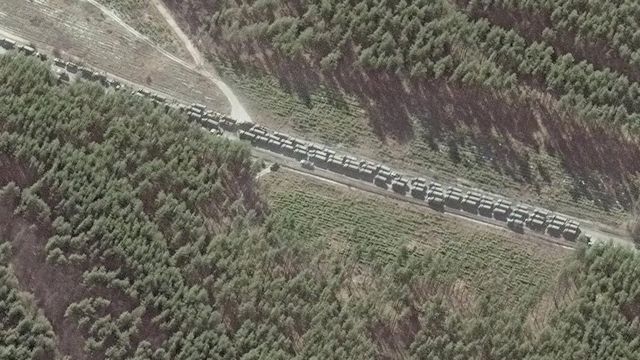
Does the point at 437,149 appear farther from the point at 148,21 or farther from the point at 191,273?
the point at 148,21

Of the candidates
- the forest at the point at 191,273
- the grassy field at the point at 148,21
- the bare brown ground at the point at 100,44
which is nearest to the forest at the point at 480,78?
the bare brown ground at the point at 100,44

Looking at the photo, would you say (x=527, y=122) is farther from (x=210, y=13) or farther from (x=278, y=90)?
(x=210, y=13)

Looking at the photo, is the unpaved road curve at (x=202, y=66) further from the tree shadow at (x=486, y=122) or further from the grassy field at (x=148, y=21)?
the tree shadow at (x=486, y=122)

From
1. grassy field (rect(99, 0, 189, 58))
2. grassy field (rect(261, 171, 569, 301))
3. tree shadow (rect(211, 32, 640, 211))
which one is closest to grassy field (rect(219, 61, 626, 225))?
tree shadow (rect(211, 32, 640, 211))

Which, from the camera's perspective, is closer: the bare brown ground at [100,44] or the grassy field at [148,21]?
the bare brown ground at [100,44]

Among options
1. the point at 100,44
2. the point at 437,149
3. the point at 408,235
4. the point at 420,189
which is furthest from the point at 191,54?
the point at 408,235

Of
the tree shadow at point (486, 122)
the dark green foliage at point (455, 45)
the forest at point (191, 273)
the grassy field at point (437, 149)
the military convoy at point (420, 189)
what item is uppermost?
the dark green foliage at point (455, 45)
